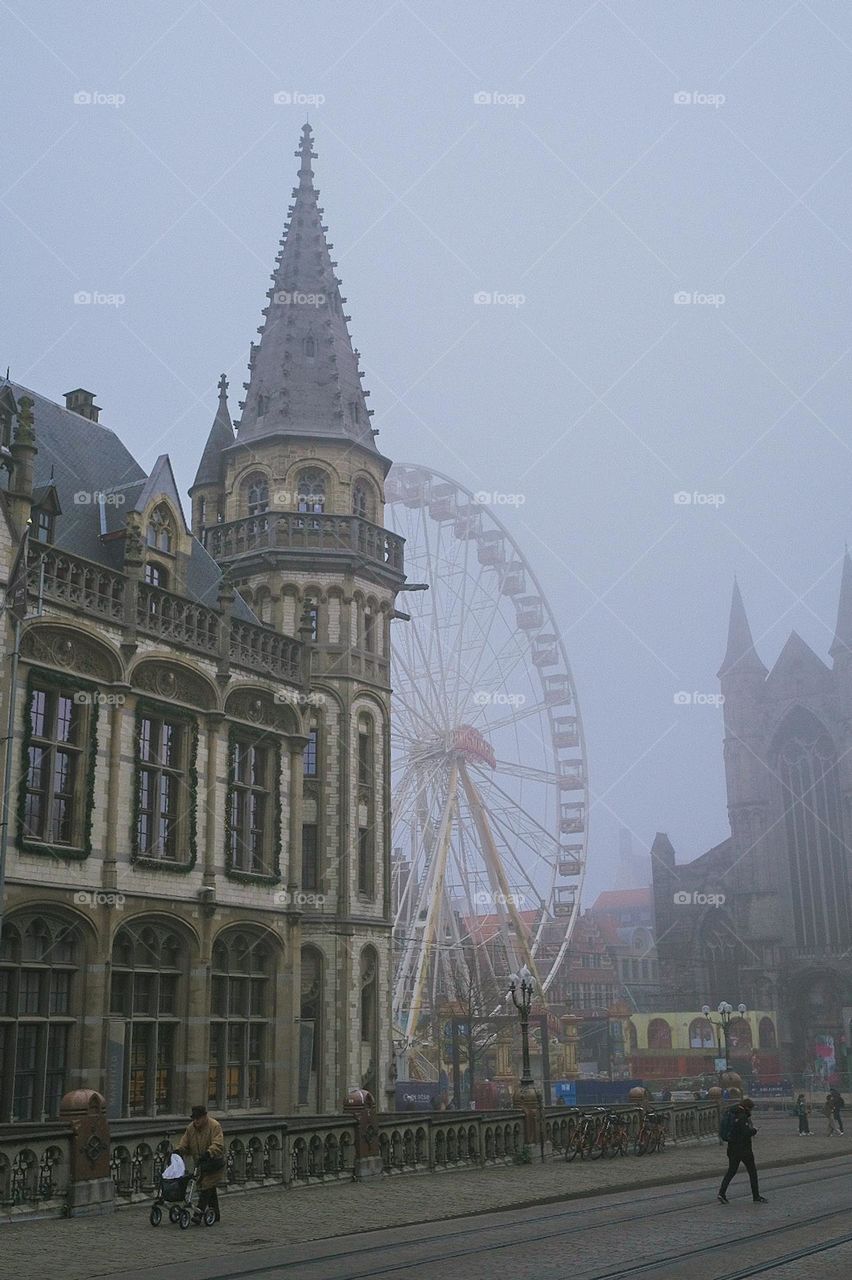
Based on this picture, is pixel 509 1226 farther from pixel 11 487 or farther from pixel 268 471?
pixel 268 471

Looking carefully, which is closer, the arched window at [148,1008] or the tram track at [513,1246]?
the tram track at [513,1246]

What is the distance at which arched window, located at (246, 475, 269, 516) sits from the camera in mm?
43625

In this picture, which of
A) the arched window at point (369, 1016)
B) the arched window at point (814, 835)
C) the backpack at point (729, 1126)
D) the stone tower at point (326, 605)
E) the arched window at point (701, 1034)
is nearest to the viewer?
the backpack at point (729, 1126)

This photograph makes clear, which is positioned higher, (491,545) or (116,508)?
(491,545)

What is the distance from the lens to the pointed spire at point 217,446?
154 feet

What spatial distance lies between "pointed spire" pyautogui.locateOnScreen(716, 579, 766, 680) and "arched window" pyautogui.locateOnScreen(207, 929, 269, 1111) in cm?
10572

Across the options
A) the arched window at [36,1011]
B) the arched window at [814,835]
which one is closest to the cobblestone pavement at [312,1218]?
the arched window at [36,1011]

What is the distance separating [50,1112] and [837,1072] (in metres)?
92.2

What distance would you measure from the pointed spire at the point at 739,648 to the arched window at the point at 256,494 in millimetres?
98287

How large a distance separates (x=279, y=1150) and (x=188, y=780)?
11266 mm

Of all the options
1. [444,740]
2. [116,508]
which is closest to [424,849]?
[444,740]

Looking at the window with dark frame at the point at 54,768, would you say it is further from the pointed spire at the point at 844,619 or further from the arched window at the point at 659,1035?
the pointed spire at the point at 844,619

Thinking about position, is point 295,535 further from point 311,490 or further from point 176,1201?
point 176,1201

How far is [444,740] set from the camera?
57250mm
